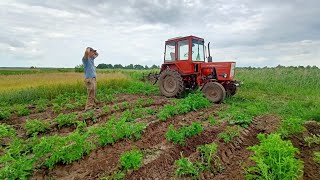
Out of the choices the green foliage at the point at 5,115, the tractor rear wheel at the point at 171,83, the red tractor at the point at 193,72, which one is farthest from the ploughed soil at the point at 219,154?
the green foliage at the point at 5,115

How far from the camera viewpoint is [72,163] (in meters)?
4.14

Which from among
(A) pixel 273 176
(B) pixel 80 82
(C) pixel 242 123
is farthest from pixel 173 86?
(A) pixel 273 176

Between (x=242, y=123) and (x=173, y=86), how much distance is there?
451 cm

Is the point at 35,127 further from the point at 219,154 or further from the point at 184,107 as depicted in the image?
the point at 219,154

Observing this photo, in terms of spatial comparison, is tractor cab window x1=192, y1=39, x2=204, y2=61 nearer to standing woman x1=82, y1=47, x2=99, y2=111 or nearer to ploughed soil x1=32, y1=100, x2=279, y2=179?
standing woman x1=82, y1=47, x2=99, y2=111

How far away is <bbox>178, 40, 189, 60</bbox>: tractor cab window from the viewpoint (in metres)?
10.1

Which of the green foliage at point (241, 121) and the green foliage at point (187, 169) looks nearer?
the green foliage at point (187, 169)

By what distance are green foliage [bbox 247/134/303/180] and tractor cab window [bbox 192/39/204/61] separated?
23.0ft

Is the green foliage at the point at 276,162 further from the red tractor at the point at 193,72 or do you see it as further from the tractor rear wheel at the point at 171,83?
the tractor rear wheel at the point at 171,83

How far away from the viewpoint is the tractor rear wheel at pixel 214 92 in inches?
365

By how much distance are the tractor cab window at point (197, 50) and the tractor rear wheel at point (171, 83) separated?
1.00m

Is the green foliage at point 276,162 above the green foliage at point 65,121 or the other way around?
above

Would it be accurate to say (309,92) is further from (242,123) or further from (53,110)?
(53,110)

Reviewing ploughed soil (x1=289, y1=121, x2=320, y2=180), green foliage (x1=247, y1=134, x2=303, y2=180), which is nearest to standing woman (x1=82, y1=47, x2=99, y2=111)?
ploughed soil (x1=289, y1=121, x2=320, y2=180)
